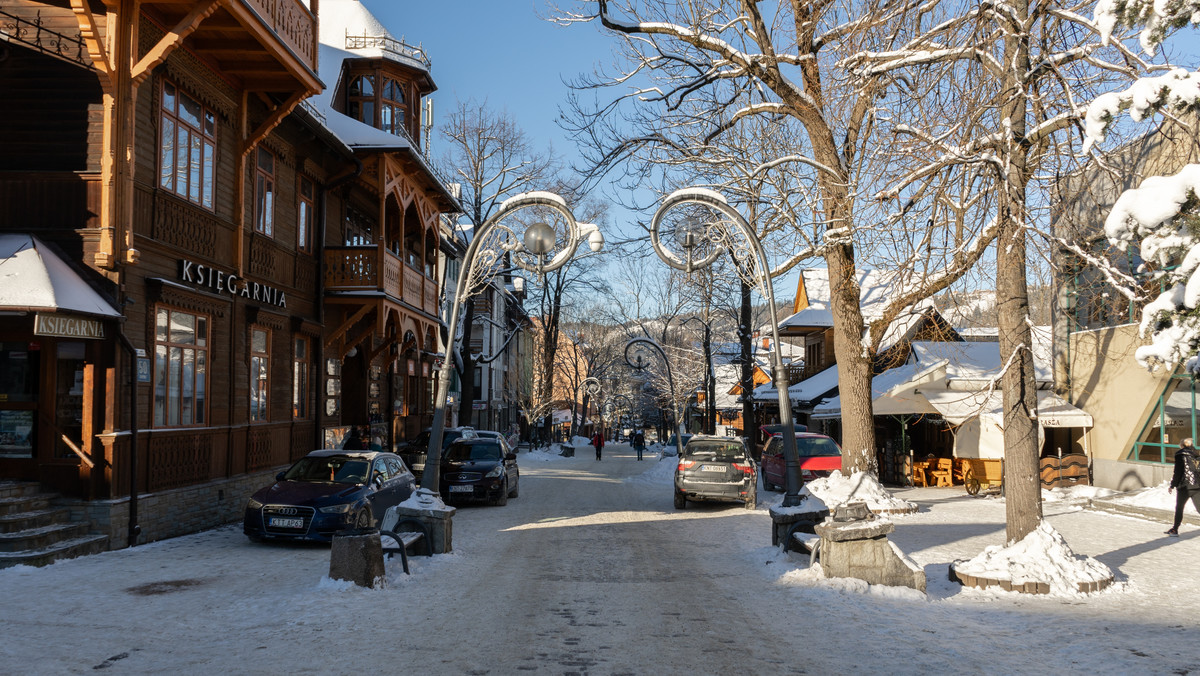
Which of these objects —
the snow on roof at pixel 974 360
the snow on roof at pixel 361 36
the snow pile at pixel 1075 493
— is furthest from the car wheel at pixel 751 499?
the snow on roof at pixel 361 36

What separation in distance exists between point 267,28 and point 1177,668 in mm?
14500

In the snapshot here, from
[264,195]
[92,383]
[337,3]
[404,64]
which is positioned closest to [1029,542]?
[92,383]

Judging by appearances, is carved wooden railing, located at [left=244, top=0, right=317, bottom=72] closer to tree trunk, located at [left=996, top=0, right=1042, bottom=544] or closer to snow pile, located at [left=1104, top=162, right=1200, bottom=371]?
tree trunk, located at [left=996, top=0, right=1042, bottom=544]

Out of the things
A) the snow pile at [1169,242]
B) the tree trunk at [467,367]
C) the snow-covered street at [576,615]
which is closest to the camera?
the snow pile at [1169,242]

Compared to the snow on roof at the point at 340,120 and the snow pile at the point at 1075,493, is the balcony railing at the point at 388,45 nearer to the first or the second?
the snow on roof at the point at 340,120

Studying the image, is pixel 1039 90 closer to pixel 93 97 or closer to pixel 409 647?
pixel 409 647

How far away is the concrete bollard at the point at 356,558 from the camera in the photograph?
30.8 feet

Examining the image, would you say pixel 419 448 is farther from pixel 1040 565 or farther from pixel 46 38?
pixel 1040 565

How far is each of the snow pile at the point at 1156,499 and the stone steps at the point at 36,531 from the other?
18760 millimetres

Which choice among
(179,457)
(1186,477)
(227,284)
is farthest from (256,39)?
(1186,477)

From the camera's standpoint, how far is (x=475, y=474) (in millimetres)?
19672

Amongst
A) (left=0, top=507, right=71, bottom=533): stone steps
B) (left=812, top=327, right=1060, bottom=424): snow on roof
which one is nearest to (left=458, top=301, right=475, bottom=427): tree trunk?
(left=812, top=327, right=1060, bottom=424): snow on roof

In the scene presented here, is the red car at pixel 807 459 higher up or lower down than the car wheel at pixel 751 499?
higher up

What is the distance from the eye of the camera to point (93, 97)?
12.5 metres
